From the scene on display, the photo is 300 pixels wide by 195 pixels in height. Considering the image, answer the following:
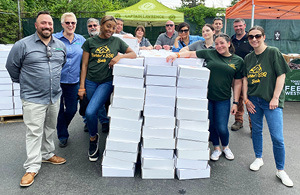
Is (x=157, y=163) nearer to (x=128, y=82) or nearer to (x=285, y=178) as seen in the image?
(x=128, y=82)

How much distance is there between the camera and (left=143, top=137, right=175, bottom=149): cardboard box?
2891 millimetres

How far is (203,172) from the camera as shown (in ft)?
9.76

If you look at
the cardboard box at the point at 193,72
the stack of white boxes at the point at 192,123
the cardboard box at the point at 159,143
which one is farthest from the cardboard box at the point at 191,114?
the cardboard box at the point at 193,72

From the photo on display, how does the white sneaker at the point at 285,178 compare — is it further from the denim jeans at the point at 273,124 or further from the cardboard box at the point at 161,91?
the cardboard box at the point at 161,91

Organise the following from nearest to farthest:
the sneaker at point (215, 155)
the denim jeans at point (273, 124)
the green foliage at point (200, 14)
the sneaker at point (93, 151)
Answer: the denim jeans at point (273, 124) < the sneaker at point (93, 151) < the sneaker at point (215, 155) < the green foliage at point (200, 14)

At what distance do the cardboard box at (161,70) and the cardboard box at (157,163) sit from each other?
107cm

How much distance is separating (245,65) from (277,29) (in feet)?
35.8

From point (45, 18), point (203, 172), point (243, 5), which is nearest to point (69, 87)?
point (45, 18)

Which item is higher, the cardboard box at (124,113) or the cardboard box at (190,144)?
the cardboard box at (124,113)

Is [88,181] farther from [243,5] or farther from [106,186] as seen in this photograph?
[243,5]

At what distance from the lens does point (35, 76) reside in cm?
277

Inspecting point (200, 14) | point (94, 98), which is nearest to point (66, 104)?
point (94, 98)

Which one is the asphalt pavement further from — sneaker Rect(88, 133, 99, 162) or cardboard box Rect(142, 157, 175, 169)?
cardboard box Rect(142, 157, 175, 169)

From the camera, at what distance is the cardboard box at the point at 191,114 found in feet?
9.39
